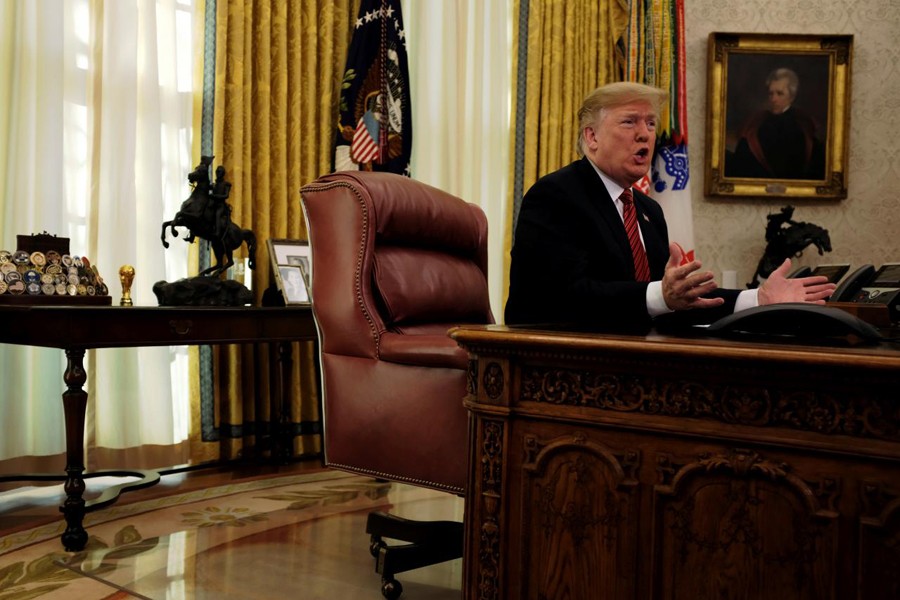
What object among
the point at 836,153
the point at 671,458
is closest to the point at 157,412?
the point at 671,458

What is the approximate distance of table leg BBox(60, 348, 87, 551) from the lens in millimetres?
2744

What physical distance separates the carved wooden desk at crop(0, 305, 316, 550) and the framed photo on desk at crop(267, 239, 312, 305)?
65cm

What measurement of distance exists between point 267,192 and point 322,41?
94cm

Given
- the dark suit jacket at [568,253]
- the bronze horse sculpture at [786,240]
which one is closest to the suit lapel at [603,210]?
the dark suit jacket at [568,253]

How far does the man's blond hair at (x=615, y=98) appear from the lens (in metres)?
2.47

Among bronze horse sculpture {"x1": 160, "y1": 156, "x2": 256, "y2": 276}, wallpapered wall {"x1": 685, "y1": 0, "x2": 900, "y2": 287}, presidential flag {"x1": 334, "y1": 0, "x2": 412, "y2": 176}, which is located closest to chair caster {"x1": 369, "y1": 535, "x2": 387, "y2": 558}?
bronze horse sculpture {"x1": 160, "y1": 156, "x2": 256, "y2": 276}

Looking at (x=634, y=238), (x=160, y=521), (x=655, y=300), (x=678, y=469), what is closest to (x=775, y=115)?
(x=634, y=238)

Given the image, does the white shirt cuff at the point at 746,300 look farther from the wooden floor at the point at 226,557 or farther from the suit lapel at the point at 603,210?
the wooden floor at the point at 226,557

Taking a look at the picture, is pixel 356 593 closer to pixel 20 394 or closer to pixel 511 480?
pixel 511 480

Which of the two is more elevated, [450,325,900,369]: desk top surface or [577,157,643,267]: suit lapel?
[577,157,643,267]: suit lapel

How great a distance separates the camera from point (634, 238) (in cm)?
239

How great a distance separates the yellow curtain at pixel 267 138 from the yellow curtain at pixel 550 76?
1.16 meters

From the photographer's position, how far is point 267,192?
13.9ft

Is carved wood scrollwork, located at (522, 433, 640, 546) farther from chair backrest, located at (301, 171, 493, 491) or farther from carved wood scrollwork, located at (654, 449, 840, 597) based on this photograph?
chair backrest, located at (301, 171, 493, 491)
